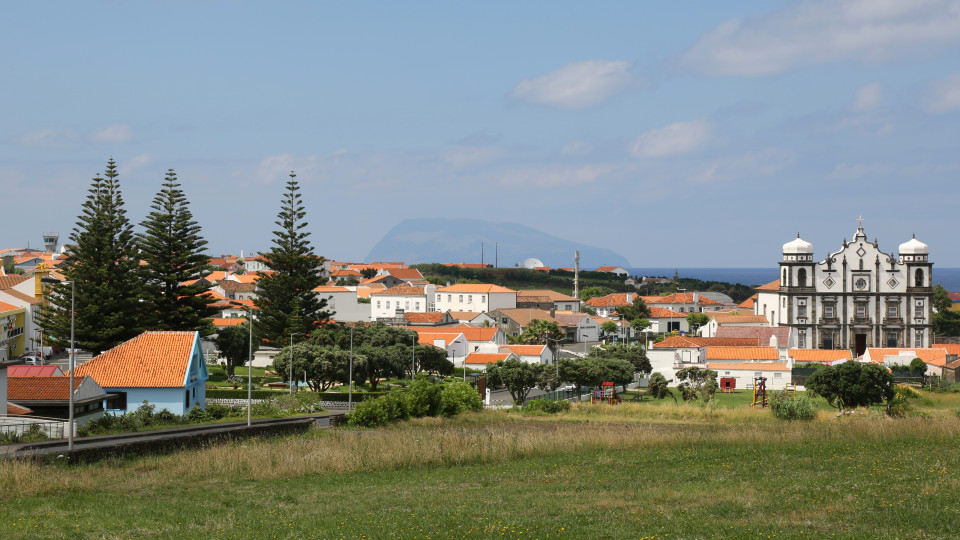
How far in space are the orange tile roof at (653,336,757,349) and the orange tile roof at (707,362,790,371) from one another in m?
2.98

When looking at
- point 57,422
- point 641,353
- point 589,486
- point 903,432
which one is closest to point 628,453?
point 589,486

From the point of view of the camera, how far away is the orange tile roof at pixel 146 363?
30.9 m

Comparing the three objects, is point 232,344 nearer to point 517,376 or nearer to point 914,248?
point 517,376

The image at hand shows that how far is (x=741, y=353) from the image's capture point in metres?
53.8

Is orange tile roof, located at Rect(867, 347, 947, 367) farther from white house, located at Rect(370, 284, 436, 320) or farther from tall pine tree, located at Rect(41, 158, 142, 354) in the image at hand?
white house, located at Rect(370, 284, 436, 320)

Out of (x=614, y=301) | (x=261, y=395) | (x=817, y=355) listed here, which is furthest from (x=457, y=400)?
(x=614, y=301)

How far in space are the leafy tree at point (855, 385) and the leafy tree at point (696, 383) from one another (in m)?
6.53

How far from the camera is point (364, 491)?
15266mm

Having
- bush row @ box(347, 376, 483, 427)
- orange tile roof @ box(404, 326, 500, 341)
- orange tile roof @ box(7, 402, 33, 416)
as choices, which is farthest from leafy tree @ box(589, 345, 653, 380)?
orange tile roof @ box(7, 402, 33, 416)

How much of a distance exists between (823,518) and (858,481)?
271 centimetres

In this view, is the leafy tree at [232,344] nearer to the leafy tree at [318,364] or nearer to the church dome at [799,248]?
the leafy tree at [318,364]

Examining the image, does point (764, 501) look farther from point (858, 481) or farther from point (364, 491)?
point (364, 491)

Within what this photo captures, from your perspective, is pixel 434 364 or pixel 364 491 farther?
pixel 434 364

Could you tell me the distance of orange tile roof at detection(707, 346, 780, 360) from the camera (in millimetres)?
53188
